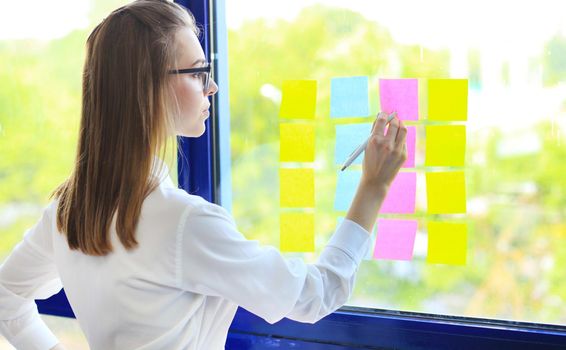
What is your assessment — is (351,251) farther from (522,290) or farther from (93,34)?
(93,34)

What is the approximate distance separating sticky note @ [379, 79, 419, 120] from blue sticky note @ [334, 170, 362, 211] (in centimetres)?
15

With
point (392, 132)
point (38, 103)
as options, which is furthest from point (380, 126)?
point (38, 103)

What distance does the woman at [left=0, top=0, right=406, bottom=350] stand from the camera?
942mm

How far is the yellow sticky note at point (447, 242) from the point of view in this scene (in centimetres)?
122

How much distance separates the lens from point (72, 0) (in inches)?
64.4

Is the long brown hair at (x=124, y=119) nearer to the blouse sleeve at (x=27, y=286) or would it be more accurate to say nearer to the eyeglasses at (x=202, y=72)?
the eyeglasses at (x=202, y=72)

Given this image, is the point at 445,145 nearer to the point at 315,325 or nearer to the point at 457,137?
the point at 457,137

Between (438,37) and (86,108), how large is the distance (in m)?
0.65

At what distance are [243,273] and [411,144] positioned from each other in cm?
47

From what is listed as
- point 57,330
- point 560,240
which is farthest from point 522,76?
point 57,330

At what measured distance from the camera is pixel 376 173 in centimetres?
105

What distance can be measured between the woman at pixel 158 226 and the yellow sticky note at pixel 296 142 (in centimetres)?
27

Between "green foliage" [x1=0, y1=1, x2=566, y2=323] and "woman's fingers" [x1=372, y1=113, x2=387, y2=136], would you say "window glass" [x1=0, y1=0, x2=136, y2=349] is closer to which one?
"green foliage" [x1=0, y1=1, x2=566, y2=323]

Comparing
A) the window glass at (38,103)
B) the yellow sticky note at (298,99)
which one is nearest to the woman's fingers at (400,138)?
the yellow sticky note at (298,99)
